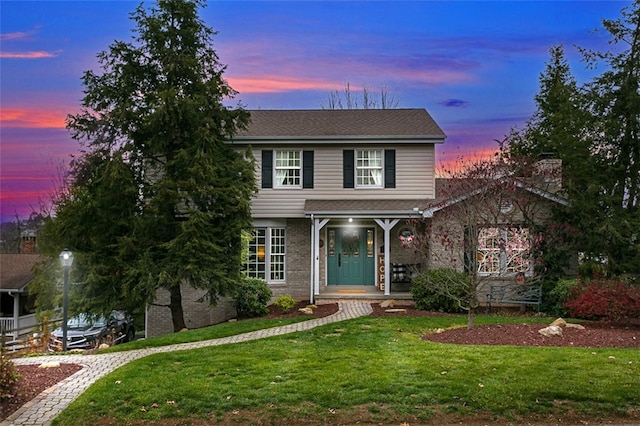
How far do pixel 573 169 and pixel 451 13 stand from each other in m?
6.79

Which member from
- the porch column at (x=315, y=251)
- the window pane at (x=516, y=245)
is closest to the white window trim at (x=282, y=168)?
the porch column at (x=315, y=251)

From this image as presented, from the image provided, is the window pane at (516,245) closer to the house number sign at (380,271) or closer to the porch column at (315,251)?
the house number sign at (380,271)

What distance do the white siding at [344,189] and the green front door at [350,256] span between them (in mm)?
1383

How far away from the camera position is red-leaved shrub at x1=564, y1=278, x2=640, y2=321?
1266 centimetres

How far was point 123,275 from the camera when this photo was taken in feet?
48.5

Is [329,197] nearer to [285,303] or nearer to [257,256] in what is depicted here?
[257,256]

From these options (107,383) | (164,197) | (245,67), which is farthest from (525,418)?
(245,67)

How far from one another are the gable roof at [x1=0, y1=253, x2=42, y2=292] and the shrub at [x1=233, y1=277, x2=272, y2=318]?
1256 cm

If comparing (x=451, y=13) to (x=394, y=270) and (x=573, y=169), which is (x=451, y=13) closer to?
(x=573, y=169)

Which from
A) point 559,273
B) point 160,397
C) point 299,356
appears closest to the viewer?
point 160,397

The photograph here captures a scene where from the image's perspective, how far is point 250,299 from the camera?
16234mm

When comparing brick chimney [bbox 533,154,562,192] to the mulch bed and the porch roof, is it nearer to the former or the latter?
the porch roof

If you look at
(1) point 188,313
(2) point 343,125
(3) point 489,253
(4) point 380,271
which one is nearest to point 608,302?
(3) point 489,253

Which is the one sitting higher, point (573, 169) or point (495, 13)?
point (495, 13)
